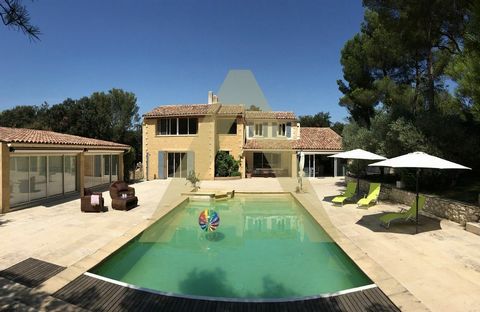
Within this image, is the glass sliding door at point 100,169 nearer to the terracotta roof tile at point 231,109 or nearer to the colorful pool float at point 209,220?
the terracotta roof tile at point 231,109

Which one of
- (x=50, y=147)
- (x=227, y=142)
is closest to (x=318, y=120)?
(x=227, y=142)

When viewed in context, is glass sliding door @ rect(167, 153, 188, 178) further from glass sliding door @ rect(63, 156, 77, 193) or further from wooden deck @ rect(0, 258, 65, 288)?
wooden deck @ rect(0, 258, 65, 288)

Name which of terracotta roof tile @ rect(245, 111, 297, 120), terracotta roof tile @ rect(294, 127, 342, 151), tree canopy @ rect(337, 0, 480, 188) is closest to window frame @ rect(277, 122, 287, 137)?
terracotta roof tile @ rect(245, 111, 297, 120)

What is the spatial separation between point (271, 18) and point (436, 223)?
17557 millimetres

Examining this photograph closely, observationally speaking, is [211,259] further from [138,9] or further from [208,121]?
[208,121]

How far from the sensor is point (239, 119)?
1284 inches

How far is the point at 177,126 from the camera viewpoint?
32.2 m

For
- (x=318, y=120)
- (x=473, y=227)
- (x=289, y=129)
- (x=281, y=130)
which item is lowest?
(x=473, y=227)

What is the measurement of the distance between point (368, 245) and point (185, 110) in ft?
85.9

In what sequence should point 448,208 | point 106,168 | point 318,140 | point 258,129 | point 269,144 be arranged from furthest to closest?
point 258,129
point 318,140
point 269,144
point 106,168
point 448,208

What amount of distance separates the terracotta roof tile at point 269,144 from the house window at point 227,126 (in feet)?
7.37

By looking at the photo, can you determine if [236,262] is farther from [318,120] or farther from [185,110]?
[318,120]

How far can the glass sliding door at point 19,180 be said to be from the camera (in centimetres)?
1521

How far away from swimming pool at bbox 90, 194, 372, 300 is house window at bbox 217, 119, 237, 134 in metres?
19.1
